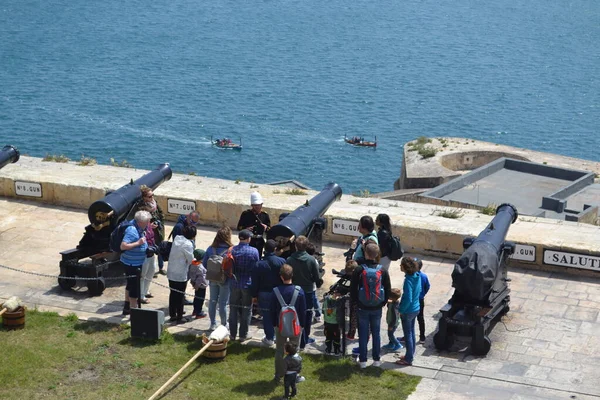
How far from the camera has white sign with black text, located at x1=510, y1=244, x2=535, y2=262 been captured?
14159 mm

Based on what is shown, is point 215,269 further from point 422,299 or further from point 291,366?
point 422,299

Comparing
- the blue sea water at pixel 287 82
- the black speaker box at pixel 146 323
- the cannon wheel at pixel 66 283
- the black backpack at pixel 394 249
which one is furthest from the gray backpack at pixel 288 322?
the blue sea water at pixel 287 82

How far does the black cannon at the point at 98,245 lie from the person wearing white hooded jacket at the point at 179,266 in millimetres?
1557

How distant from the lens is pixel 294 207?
15.9m

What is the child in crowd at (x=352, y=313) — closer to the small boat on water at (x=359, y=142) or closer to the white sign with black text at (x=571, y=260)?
the white sign with black text at (x=571, y=260)

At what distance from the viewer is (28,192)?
17328 millimetres

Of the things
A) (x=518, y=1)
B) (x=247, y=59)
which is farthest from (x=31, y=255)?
(x=518, y=1)

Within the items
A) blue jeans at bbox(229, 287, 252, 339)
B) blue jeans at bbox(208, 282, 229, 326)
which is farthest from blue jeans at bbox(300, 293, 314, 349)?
blue jeans at bbox(208, 282, 229, 326)

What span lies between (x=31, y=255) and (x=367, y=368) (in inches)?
241

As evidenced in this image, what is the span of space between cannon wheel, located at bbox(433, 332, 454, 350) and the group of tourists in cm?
26

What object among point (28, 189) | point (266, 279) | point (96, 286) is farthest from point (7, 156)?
point (266, 279)

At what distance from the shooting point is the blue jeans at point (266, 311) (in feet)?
36.7

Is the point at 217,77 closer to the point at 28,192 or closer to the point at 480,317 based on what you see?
the point at 28,192

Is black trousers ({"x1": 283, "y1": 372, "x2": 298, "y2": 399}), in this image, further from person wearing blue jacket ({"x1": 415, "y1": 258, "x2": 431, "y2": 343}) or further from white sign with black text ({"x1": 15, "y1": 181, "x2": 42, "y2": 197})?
white sign with black text ({"x1": 15, "y1": 181, "x2": 42, "y2": 197})
